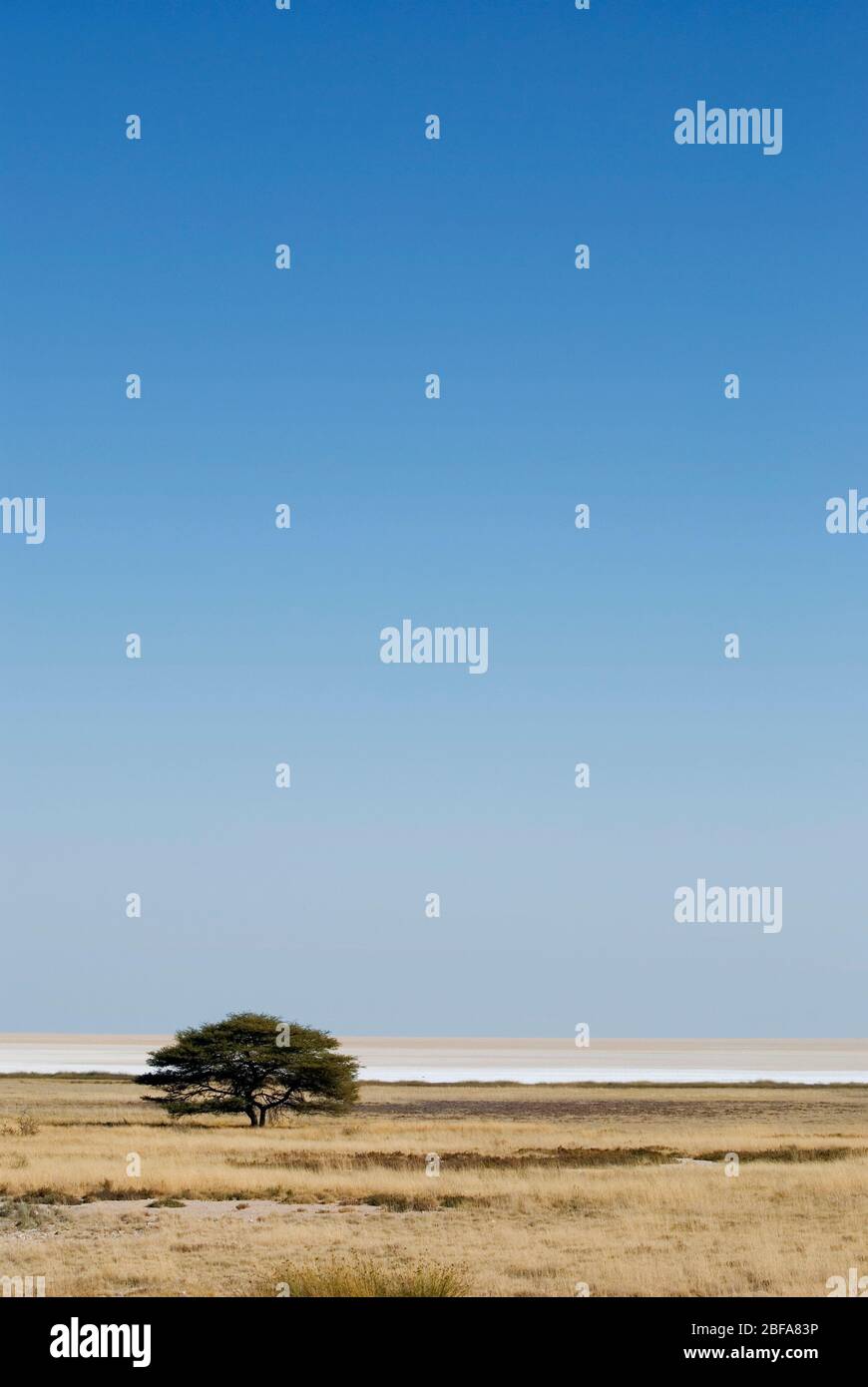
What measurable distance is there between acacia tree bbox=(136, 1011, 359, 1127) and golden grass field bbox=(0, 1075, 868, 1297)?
122 inches

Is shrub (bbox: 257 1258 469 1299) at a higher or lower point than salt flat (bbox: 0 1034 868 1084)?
higher

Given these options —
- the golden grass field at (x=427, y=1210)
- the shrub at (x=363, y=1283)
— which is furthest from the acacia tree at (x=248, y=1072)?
the shrub at (x=363, y=1283)

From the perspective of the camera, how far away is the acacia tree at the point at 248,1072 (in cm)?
5612

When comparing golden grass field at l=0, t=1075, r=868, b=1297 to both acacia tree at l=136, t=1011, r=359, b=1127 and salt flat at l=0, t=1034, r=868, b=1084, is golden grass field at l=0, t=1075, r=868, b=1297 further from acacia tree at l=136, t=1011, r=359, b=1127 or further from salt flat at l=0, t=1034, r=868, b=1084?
salt flat at l=0, t=1034, r=868, b=1084

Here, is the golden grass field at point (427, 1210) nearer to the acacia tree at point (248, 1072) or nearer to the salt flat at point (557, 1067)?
the acacia tree at point (248, 1072)

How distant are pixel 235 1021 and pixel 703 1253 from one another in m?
39.4

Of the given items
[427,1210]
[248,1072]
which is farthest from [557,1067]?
[427,1210]

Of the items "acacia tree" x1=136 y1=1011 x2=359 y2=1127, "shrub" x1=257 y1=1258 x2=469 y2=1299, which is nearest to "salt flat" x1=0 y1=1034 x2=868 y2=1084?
"acacia tree" x1=136 y1=1011 x2=359 y2=1127

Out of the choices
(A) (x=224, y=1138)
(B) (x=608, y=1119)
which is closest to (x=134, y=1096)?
(B) (x=608, y=1119)

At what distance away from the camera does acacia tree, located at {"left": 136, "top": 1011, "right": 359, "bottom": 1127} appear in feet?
184

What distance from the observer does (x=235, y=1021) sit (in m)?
57.2

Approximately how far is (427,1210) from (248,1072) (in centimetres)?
3183
